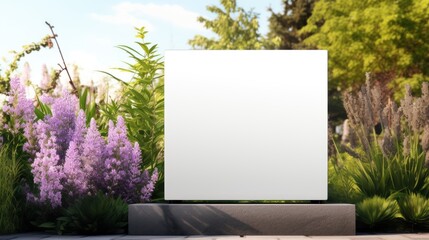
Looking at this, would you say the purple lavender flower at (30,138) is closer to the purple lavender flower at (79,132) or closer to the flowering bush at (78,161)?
the flowering bush at (78,161)

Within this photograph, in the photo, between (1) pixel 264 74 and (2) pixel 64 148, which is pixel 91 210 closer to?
(2) pixel 64 148

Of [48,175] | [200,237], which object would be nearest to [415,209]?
[200,237]

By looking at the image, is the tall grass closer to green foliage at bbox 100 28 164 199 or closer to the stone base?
the stone base

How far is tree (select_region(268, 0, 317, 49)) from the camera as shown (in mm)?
42500

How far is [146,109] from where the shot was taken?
26.2 ft

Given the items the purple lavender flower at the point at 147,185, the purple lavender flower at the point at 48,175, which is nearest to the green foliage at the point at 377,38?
the purple lavender flower at the point at 147,185

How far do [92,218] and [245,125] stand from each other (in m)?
1.97

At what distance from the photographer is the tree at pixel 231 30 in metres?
33.0

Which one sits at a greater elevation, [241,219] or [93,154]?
[93,154]

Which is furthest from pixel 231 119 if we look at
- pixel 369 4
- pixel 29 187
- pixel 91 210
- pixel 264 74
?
pixel 369 4

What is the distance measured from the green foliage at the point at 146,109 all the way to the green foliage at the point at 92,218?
110cm

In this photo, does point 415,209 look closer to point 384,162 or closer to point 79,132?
point 384,162

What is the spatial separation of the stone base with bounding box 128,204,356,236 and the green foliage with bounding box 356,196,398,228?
368 mm

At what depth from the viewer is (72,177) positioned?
6.94 metres
